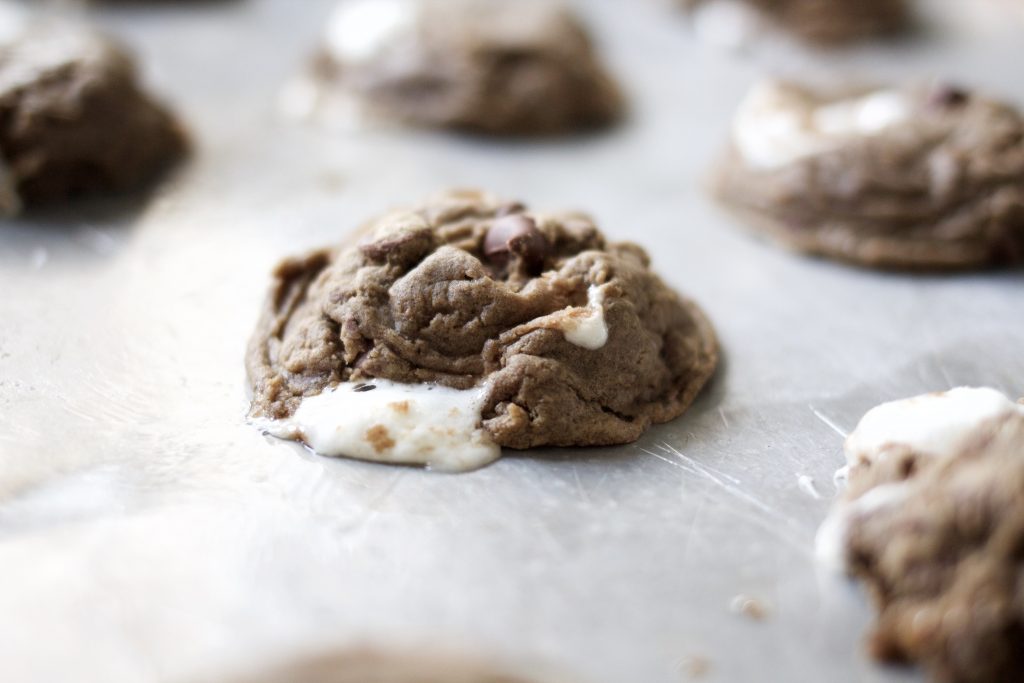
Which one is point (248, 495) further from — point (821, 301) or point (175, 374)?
point (821, 301)

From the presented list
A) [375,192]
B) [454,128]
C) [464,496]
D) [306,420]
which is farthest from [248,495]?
[454,128]

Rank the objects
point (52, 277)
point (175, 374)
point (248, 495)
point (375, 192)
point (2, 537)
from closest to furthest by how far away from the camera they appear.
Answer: point (2, 537)
point (248, 495)
point (175, 374)
point (52, 277)
point (375, 192)

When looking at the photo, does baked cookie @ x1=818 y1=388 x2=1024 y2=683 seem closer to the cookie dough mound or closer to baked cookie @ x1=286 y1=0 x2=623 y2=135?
baked cookie @ x1=286 y1=0 x2=623 y2=135

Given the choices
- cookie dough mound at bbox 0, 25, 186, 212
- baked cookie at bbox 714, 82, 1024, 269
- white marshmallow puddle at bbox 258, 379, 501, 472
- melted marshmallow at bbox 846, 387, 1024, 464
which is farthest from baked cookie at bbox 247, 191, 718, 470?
cookie dough mound at bbox 0, 25, 186, 212

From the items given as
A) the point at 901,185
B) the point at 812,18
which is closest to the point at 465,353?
the point at 901,185

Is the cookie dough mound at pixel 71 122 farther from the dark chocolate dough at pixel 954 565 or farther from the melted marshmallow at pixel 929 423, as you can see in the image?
the dark chocolate dough at pixel 954 565

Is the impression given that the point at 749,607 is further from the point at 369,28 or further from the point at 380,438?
the point at 369,28
